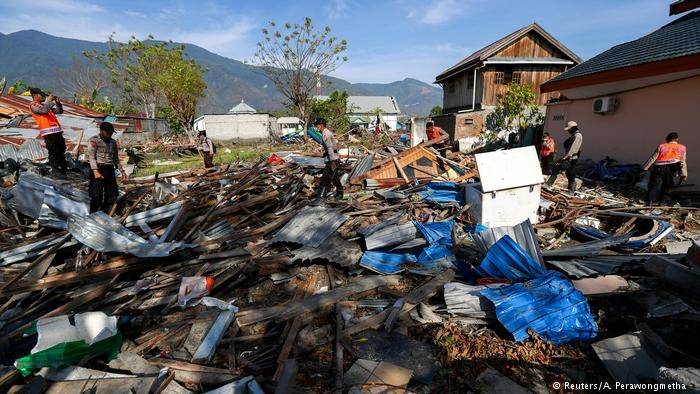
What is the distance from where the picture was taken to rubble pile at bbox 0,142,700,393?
250cm

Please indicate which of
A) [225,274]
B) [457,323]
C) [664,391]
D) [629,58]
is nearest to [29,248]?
[225,274]

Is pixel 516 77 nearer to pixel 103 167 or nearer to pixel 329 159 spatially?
pixel 329 159

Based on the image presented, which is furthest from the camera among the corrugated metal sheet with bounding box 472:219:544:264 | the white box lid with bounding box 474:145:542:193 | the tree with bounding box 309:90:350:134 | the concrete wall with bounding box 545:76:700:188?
the tree with bounding box 309:90:350:134

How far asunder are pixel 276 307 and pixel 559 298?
109 inches

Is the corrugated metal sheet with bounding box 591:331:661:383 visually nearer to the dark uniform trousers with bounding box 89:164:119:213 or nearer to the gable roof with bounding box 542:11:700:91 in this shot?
the dark uniform trousers with bounding box 89:164:119:213

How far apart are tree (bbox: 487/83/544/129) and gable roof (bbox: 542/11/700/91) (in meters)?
4.62

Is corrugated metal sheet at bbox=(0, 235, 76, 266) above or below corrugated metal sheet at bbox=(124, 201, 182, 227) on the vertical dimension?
below

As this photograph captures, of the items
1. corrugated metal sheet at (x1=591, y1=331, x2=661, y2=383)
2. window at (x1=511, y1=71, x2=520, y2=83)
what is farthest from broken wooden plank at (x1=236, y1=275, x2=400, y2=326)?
window at (x1=511, y1=71, x2=520, y2=83)

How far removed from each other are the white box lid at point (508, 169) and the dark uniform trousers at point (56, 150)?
9.02 meters

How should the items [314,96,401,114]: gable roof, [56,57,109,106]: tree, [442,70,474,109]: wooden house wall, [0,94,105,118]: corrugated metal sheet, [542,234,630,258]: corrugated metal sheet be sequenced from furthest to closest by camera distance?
[314,96,401,114]: gable roof
[56,57,109,106]: tree
[442,70,474,109]: wooden house wall
[0,94,105,118]: corrugated metal sheet
[542,234,630,258]: corrugated metal sheet

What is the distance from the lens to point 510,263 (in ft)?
11.6

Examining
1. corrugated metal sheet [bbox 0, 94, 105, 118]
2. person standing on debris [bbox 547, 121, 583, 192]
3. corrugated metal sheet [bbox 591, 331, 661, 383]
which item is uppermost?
corrugated metal sheet [bbox 0, 94, 105, 118]

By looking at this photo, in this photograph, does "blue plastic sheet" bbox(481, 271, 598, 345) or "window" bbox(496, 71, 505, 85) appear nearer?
"blue plastic sheet" bbox(481, 271, 598, 345)

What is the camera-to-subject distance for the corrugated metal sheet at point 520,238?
3672 millimetres
